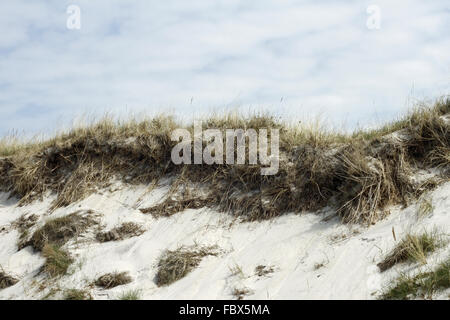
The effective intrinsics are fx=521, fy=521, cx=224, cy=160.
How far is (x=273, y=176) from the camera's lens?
8.02m

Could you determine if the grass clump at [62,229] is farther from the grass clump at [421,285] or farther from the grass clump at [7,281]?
the grass clump at [421,285]

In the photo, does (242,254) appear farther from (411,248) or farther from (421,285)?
(421,285)

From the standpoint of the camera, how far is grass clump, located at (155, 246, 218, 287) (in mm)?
7164

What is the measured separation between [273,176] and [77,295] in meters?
3.31

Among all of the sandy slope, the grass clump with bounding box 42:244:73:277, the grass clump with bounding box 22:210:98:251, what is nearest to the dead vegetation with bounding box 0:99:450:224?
the sandy slope

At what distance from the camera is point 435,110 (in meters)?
7.85

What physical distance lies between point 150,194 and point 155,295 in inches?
89.1

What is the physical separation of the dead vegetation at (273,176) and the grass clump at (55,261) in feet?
4.45

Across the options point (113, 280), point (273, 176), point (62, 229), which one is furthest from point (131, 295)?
point (273, 176)

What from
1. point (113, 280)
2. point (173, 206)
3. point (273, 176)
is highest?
point (273, 176)

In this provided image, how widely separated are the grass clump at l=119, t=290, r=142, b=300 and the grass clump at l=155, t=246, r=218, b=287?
1.16ft
